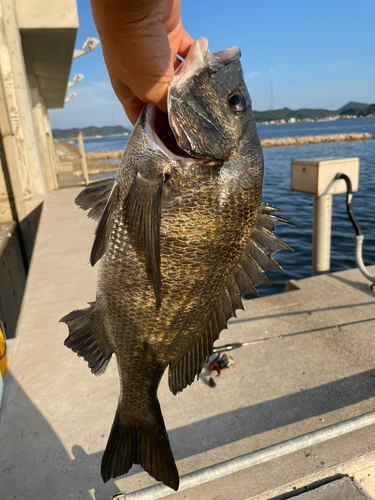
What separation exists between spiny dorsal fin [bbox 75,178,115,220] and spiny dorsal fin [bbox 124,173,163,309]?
257 mm

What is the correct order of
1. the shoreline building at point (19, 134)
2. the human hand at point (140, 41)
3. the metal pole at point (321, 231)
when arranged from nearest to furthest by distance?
1. the human hand at point (140, 41)
2. the metal pole at point (321, 231)
3. the shoreline building at point (19, 134)

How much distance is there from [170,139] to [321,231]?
15.6 ft

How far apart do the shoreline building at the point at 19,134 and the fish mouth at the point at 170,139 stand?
6015mm

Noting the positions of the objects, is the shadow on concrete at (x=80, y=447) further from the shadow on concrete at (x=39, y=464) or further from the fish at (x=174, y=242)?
the fish at (x=174, y=242)

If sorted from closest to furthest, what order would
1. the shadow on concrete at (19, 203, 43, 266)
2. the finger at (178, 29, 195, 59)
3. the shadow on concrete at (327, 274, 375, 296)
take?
the finger at (178, 29, 195, 59)
the shadow on concrete at (327, 274, 375, 296)
the shadow on concrete at (19, 203, 43, 266)

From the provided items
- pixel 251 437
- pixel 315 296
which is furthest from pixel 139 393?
pixel 315 296

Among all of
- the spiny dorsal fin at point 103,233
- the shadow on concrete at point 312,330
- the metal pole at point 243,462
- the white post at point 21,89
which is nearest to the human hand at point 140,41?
the spiny dorsal fin at point 103,233

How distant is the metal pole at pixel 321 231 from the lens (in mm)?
5648

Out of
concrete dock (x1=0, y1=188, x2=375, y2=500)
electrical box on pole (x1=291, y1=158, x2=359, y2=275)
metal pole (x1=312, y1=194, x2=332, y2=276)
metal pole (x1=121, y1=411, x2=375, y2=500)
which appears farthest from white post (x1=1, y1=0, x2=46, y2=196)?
metal pole (x1=121, y1=411, x2=375, y2=500)

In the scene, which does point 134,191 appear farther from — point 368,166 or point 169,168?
point 368,166

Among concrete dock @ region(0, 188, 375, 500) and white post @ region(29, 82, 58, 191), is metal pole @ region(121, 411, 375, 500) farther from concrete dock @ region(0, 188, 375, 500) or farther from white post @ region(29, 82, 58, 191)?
white post @ region(29, 82, 58, 191)

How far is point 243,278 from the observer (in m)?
1.74

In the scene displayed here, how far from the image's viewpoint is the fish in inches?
59.1

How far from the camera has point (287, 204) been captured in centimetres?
1744
